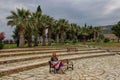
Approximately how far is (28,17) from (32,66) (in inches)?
652

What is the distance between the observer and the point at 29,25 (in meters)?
26.9

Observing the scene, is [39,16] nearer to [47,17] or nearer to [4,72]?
[47,17]

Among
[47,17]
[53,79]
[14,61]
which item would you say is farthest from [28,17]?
[53,79]

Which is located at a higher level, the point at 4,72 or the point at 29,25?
the point at 29,25

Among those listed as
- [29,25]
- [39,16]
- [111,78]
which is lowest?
[111,78]

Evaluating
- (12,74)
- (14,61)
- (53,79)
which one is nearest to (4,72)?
(12,74)

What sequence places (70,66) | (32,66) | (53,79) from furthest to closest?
(70,66) < (32,66) < (53,79)

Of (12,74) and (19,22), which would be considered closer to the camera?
(12,74)

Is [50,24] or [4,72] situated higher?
[50,24]

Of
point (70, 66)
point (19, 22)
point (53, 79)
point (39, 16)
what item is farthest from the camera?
point (39, 16)

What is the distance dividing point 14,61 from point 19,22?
43.8ft

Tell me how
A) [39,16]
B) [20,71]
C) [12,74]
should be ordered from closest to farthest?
[12,74] → [20,71] → [39,16]

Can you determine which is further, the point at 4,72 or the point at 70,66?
the point at 70,66

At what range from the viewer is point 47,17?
37031 mm
